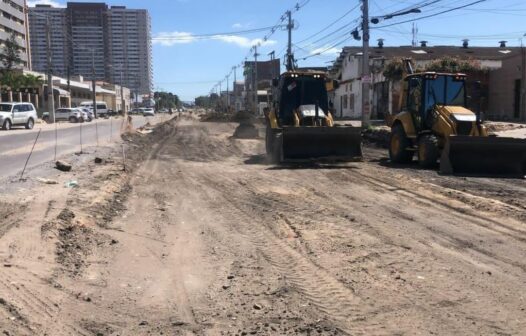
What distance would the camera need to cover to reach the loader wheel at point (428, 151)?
614 inches

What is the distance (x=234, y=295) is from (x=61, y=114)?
62540mm

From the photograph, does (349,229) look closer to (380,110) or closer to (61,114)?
(380,110)

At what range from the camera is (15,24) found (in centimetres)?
12038

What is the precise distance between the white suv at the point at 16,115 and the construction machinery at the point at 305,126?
25.4 m

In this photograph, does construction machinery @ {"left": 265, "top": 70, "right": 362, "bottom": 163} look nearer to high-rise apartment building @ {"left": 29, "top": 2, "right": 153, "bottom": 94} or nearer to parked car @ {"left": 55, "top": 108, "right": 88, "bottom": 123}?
high-rise apartment building @ {"left": 29, "top": 2, "right": 153, "bottom": 94}

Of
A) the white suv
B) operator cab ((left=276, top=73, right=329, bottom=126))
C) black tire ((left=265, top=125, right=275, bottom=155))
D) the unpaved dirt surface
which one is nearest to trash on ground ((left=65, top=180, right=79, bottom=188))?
the unpaved dirt surface

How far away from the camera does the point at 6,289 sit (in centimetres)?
527

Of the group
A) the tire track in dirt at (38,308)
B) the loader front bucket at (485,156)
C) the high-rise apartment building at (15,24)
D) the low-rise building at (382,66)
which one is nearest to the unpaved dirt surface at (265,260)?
the tire track in dirt at (38,308)

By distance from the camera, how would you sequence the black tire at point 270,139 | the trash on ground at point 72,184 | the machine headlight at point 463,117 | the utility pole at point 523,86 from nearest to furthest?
the trash on ground at point 72,184
the machine headlight at point 463,117
the black tire at point 270,139
the utility pole at point 523,86

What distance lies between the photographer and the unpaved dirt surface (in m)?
4.76

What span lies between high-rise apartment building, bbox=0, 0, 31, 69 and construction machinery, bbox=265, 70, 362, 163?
344 feet

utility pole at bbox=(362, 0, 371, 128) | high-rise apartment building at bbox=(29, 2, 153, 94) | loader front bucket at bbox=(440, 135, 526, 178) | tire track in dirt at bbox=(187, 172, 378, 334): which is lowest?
tire track in dirt at bbox=(187, 172, 378, 334)

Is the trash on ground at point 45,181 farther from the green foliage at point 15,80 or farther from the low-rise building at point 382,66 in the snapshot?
the green foliage at point 15,80

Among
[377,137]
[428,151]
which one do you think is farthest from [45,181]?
[377,137]
